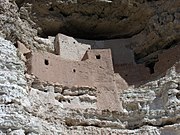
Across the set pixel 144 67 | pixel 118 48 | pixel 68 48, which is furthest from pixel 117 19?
pixel 68 48

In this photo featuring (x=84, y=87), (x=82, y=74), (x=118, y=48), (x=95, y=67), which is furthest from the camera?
(x=118, y=48)

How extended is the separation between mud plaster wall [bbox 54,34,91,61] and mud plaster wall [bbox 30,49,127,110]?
0.75m

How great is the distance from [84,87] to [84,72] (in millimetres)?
574

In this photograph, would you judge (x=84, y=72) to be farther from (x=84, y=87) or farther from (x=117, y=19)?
(x=117, y=19)

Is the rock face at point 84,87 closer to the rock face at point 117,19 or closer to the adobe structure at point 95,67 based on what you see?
the rock face at point 117,19

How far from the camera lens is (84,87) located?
12.7 meters

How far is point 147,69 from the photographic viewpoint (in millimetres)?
14703

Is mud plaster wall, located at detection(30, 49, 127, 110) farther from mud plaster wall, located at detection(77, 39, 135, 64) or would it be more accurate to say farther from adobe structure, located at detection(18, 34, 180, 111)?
mud plaster wall, located at detection(77, 39, 135, 64)

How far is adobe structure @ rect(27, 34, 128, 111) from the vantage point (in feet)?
41.0

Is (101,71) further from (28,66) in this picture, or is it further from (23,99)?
(23,99)

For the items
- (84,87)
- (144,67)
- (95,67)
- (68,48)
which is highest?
(68,48)

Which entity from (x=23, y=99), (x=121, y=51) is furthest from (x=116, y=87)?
(x=23, y=99)

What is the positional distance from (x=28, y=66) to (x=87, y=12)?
3.89 meters

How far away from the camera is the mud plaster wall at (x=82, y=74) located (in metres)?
12.5
